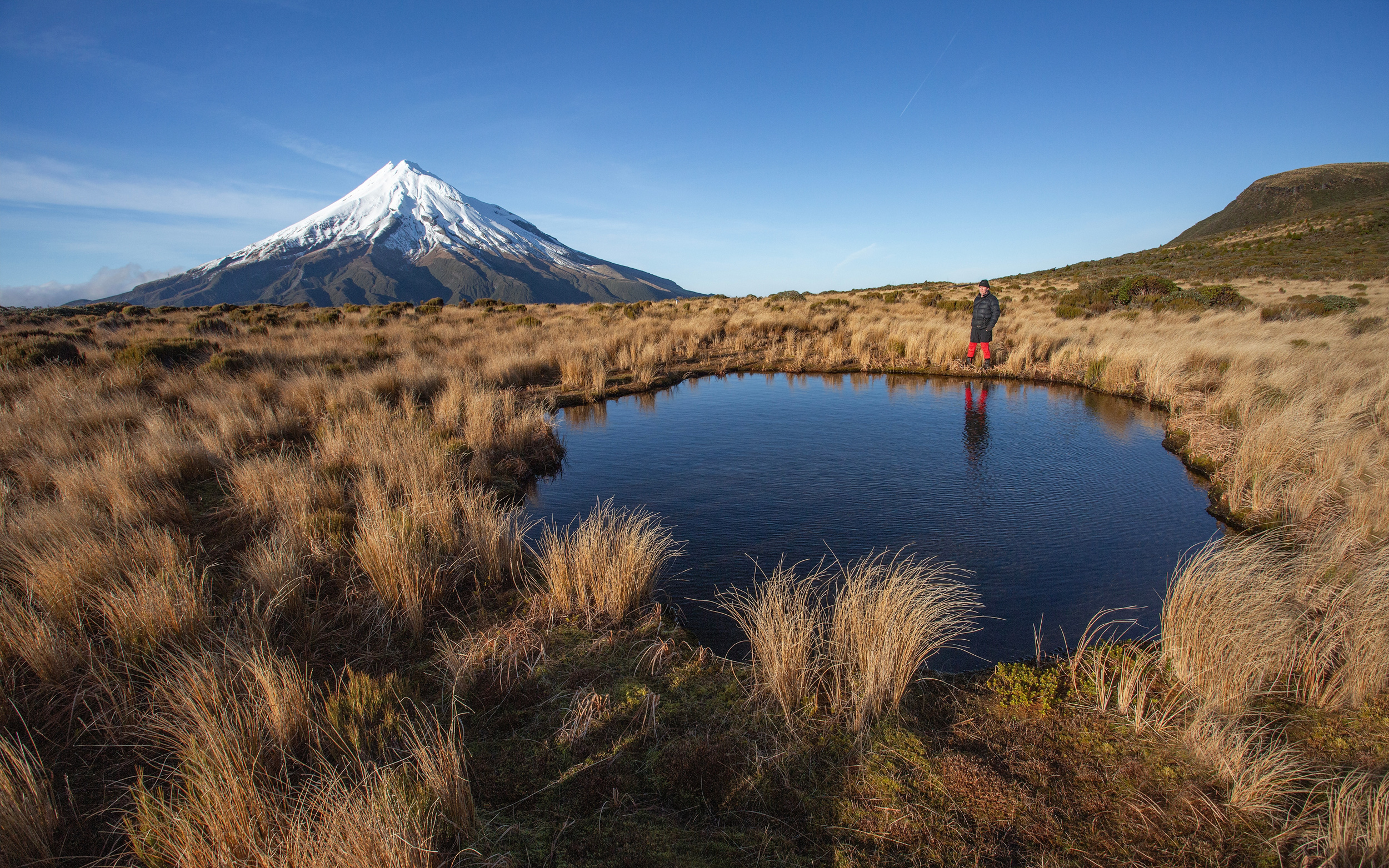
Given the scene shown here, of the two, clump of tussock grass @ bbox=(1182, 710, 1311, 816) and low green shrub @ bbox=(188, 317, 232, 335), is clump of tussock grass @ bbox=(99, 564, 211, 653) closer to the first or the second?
clump of tussock grass @ bbox=(1182, 710, 1311, 816)

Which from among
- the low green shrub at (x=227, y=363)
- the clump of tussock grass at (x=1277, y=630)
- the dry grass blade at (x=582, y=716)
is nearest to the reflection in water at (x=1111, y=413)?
the clump of tussock grass at (x=1277, y=630)

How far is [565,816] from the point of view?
2.60 m

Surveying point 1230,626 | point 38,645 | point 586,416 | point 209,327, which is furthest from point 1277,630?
point 209,327

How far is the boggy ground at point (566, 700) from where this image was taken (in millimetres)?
2385

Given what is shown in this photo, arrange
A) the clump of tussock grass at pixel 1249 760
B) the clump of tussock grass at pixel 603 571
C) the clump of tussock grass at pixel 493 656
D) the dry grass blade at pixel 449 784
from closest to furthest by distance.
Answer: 1. the dry grass blade at pixel 449 784
2. the clump of tussock grass at pixel 1249 760
3. the clump of tussock grass at pixel 493 656
4. the clump of tussock grass at pixel 603 571

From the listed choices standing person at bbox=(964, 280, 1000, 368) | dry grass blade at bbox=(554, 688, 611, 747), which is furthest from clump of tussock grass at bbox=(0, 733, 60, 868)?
standing person at bbox=(964, 280, 1000, 368)

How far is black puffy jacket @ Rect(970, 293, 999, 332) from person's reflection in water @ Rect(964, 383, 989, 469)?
2.11 m

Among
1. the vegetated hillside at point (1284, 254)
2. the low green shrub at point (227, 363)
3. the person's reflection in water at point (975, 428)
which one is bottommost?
the person's reflection in water at point (975, 428)

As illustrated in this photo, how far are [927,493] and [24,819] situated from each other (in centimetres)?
703

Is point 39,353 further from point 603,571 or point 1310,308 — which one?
point 1310,308

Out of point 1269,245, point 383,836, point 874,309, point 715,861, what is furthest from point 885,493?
point 1269,245

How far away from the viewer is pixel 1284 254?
4375 cm

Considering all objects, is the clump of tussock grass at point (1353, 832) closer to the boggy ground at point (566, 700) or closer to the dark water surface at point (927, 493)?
the boggy ground at point (566, 700)

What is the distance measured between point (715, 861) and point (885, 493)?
16.2 feet
